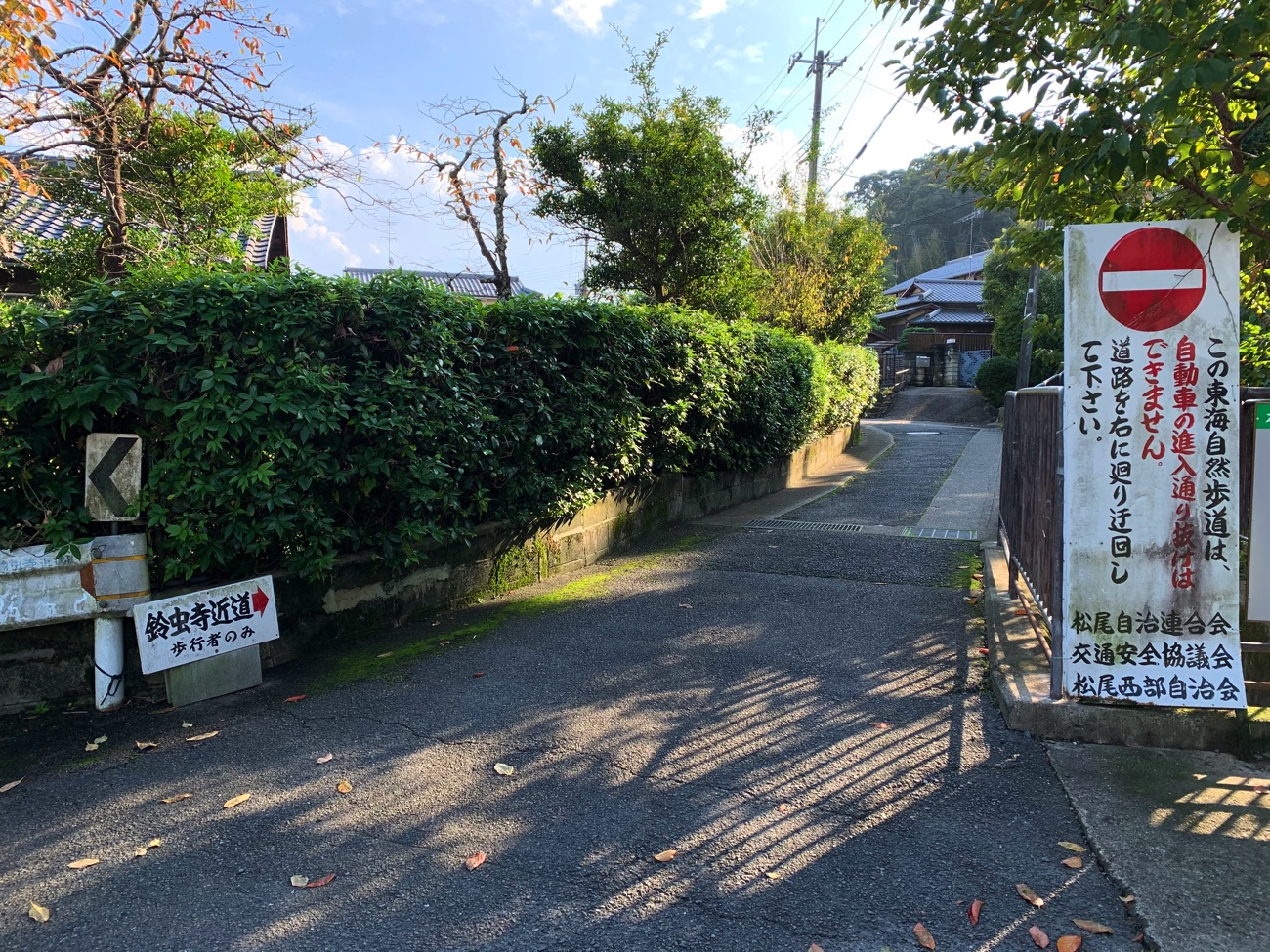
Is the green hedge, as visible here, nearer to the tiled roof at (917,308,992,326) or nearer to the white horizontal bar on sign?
the white horizontal bar on sign

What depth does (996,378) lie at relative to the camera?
88.9 feet

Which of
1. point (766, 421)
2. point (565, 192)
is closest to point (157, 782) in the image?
point (766, 421)

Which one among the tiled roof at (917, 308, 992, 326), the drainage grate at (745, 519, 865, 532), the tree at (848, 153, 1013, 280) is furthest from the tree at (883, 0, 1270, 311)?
the tree at (848, 153, 1013, 280)

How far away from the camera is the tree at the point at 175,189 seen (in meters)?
7.38

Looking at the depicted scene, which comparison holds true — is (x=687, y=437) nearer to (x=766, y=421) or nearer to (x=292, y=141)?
(x=766, y=421)

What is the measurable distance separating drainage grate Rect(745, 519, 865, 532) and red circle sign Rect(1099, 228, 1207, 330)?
5390 mm

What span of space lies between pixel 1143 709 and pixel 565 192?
1031 cm

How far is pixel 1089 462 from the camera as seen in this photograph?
362 cm

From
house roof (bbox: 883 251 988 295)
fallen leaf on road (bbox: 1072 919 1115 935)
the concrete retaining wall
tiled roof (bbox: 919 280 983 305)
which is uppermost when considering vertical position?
house roof (bbox: 883 251 988 295)

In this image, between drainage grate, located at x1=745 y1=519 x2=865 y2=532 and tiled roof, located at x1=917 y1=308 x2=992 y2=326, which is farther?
tiled roof, located at x1=917 y1=308 x2=992 y2=326

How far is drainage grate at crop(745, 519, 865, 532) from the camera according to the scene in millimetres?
8820

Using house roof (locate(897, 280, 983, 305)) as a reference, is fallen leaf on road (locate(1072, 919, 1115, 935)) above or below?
below

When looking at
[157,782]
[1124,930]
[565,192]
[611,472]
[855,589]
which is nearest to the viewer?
[1124,930]

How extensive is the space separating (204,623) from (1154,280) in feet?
16.5
